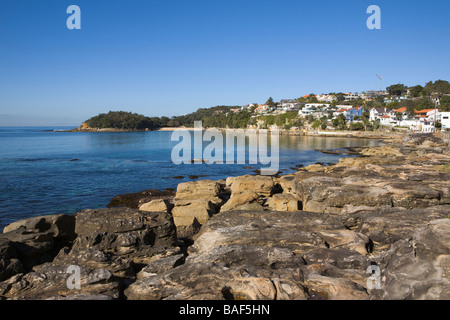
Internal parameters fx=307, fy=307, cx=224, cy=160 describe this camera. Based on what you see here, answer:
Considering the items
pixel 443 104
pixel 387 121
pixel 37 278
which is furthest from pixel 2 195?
pixel 443 104

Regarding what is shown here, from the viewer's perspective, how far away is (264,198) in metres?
17.8

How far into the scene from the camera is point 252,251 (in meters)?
8.88

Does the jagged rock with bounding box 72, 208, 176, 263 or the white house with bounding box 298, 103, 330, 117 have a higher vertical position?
the white house with bounding box 298, 103, 330, 117

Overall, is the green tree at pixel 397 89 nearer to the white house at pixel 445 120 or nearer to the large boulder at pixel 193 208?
the white house at pixel 445 120

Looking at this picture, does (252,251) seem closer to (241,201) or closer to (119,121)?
(241,201)

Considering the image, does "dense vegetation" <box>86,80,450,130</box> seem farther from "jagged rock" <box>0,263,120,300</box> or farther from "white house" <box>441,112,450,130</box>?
"jagged rock" <box>0,263,120,300</box>

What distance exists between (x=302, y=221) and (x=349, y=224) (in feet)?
7.32

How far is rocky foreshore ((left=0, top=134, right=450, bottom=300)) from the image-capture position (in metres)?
7.18

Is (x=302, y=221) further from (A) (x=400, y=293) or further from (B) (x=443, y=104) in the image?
(B) (x=443, y=104)

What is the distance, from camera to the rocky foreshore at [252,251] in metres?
7.18
